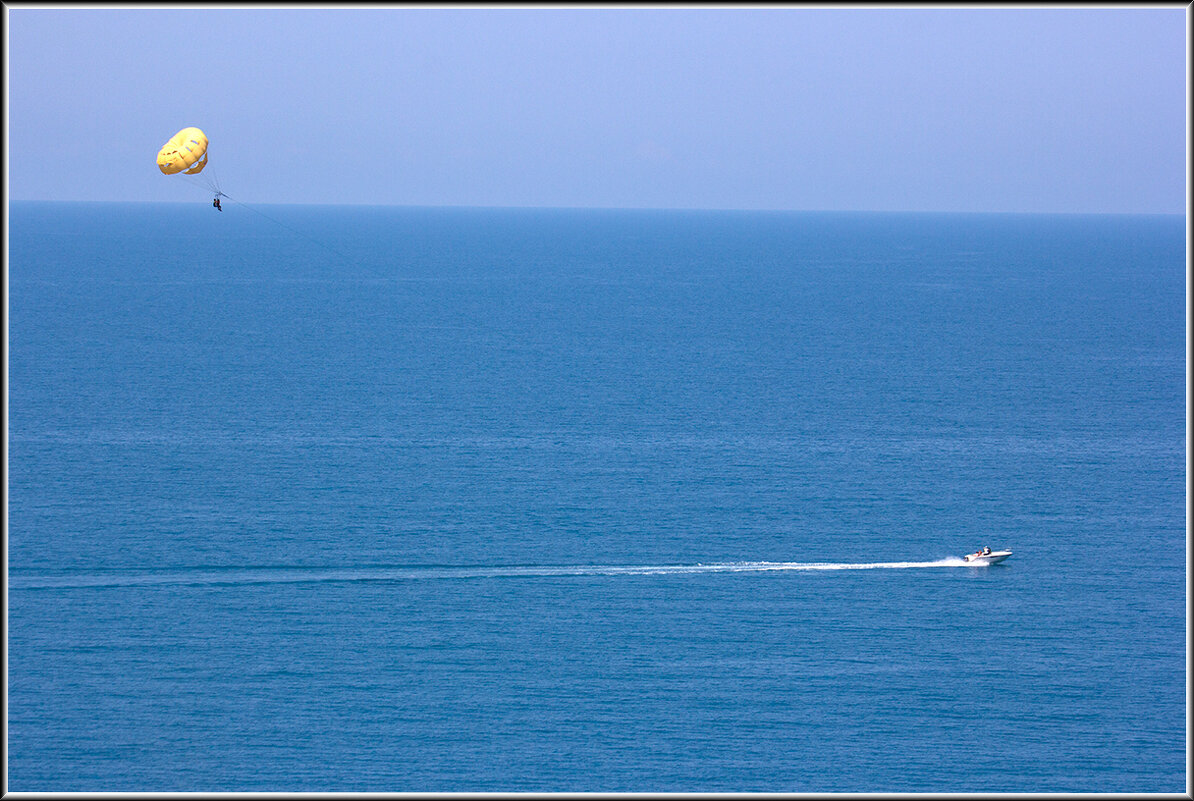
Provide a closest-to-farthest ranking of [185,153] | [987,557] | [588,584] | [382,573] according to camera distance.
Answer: [185,153] → [588,584] → [382,573] → [987,557]

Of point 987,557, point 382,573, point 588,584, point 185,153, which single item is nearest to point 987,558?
point 987,557

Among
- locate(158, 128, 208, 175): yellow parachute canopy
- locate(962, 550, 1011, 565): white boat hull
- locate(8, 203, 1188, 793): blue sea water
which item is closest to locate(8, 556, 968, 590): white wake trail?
locate(8, 203, 1188, 793): blue sea water

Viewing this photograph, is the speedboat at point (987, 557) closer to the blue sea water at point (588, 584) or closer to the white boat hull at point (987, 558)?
the white boat hull at point (987, 558)

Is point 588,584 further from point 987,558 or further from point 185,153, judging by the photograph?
point 185,153

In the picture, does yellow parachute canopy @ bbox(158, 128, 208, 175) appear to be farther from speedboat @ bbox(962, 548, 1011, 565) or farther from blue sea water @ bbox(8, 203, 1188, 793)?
speedboat @ bbox(962, 548, 1011, 565)

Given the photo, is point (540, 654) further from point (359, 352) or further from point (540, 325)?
point (540, 325)

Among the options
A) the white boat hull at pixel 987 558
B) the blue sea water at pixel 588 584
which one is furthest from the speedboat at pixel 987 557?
the blue sea water at pixel 588 584

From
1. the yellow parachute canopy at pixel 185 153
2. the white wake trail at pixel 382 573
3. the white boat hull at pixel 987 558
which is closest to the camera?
the yellow parachute canopy at pixel 185 153
